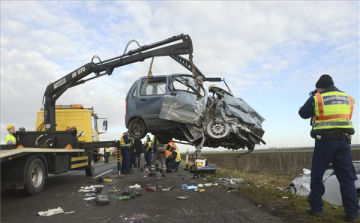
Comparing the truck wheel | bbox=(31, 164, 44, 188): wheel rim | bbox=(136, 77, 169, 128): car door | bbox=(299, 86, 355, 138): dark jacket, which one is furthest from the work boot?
bbox=(31, 164, 44, 188): wheel rim

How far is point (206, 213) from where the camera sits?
4688 mm

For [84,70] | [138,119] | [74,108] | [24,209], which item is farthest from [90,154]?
[24,209]

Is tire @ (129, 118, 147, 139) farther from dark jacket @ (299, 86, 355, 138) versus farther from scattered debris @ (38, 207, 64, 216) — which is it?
dark jacket @ (299, 86, 355, 138)

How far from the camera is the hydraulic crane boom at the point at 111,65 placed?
8227mm

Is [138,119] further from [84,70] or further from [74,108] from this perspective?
[74,108]

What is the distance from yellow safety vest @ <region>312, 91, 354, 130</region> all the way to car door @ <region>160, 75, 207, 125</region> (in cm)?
294

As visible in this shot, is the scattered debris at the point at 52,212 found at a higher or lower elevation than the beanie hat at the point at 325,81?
lower

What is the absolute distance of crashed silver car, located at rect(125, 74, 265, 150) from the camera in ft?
22.6

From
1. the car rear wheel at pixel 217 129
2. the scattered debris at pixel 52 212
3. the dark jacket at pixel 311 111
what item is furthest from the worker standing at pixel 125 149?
the dark jacket at pixel 311 111

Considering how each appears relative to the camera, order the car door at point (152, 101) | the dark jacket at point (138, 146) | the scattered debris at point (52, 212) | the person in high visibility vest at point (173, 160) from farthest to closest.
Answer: the dark jacket at point (138, 146)
the person in high visibility vest at point (173, 160)
the car door at point (152, 101)
the scattered debris at point (52, 212)

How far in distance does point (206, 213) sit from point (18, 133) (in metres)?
7.11

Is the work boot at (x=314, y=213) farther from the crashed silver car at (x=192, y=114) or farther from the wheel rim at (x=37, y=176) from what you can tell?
the wheel rim at (x=37, y=176)

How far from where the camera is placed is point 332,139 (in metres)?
4.34

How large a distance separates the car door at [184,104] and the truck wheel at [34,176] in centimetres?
318
